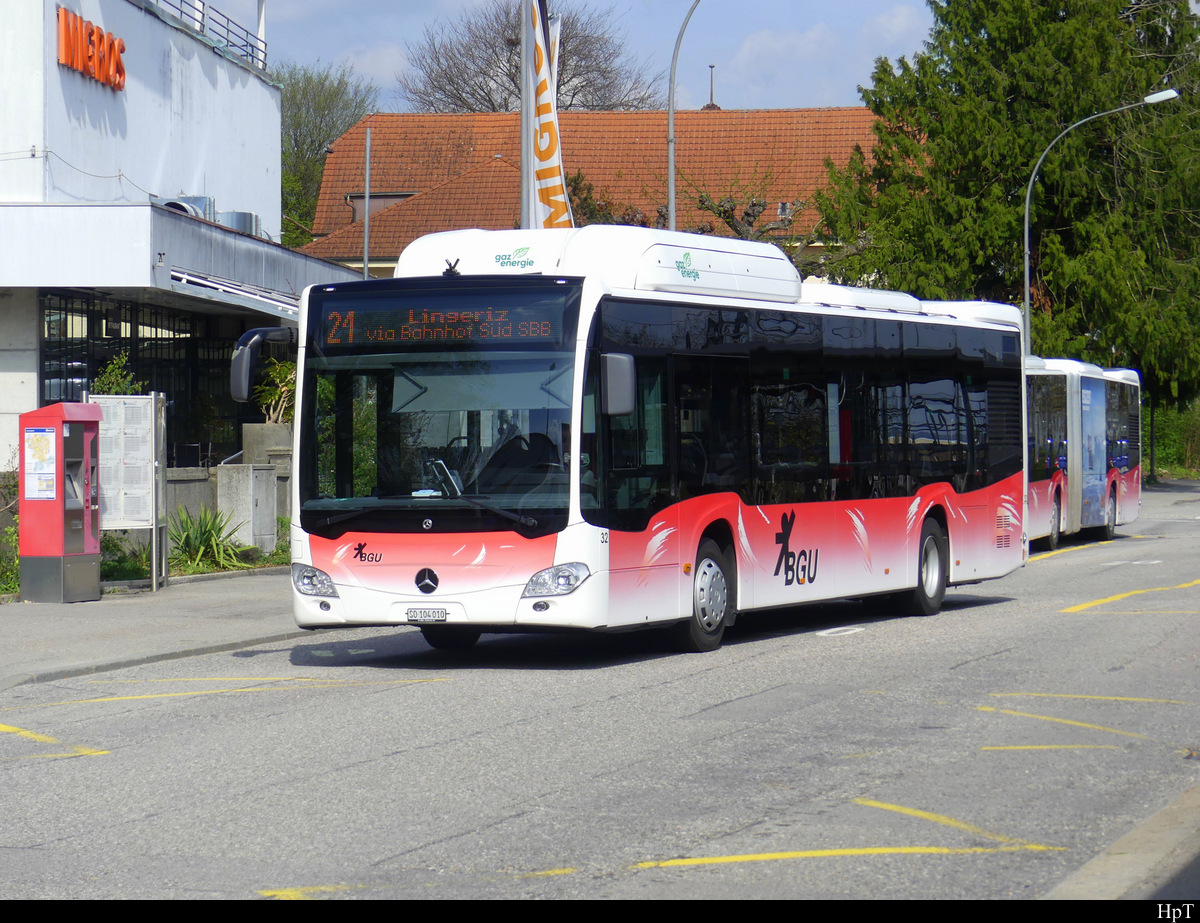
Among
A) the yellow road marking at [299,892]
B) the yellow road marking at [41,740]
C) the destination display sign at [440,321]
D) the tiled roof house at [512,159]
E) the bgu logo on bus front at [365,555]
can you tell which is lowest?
the yellow road marking at [41,740]

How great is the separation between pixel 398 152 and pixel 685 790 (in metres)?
57.1

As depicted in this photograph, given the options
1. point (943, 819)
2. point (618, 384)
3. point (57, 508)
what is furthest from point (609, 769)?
point (57, 508)

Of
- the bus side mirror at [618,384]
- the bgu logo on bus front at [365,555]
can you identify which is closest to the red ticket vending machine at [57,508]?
the bgu logo on bus front at [365,555]

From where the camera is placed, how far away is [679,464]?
12.1 metres

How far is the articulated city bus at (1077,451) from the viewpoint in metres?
26.5

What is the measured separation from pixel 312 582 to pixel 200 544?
9490mm

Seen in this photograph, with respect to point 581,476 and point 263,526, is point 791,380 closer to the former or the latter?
point 581,476

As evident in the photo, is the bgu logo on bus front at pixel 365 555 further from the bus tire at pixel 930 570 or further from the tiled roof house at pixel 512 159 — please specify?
the tiled roof house at pixel 512 159

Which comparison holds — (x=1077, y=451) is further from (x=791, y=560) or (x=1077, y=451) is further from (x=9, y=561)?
(x=9, y=561)

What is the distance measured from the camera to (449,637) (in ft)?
43.8

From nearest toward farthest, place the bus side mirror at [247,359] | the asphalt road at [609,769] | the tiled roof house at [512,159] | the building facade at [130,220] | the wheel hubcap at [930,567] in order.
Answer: the asphalt road at [609,769], the bus side mirror at [247,359], the wheel hubcap at [930,567], the building facade at [130,220], the tiled roof house at [512,159]

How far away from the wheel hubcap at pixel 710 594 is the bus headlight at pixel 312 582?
2800 millimetres

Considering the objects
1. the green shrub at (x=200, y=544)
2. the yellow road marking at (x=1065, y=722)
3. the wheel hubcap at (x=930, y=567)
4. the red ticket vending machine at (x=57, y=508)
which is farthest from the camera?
the green shrub at (x=200, y=544)

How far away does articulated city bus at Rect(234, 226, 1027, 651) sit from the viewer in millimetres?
11250
